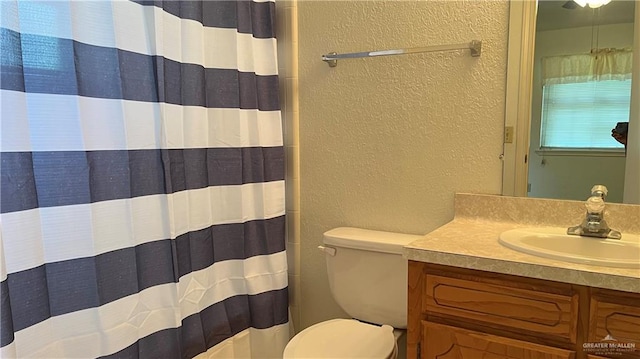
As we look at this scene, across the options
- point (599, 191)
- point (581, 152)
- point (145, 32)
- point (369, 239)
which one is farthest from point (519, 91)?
point (145, 32)

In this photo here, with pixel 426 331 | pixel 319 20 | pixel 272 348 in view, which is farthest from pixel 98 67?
pixel 272 348

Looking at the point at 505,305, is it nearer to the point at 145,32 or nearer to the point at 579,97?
the point at 579,97

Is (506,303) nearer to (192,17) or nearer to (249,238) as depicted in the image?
(249,238)

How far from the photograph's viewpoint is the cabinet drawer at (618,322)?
0.98 metres

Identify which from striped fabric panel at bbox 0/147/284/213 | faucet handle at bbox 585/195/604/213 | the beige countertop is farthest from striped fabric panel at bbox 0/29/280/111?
faucet handle at bbox 585/195/604/213

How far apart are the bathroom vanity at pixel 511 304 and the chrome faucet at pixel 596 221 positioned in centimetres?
15

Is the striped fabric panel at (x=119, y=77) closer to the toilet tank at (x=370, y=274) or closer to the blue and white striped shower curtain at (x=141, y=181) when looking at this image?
the blue and white striped shower curtain at (x=141, y=181)

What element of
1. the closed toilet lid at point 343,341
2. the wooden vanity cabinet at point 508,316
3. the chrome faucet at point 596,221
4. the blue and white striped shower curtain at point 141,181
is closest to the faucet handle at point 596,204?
the chrome faucet at point 596,221

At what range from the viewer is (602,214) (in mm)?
1312

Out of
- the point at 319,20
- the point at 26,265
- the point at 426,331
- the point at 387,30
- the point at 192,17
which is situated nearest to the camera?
the point at 26,265

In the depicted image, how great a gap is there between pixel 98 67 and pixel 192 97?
350 mm

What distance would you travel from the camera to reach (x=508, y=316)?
3.64 ft

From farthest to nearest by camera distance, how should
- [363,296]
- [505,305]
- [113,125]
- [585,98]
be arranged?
1. [363,296]
2. [585,98]
3. [113,125]
4. [505,305]

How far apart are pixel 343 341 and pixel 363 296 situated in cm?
20
